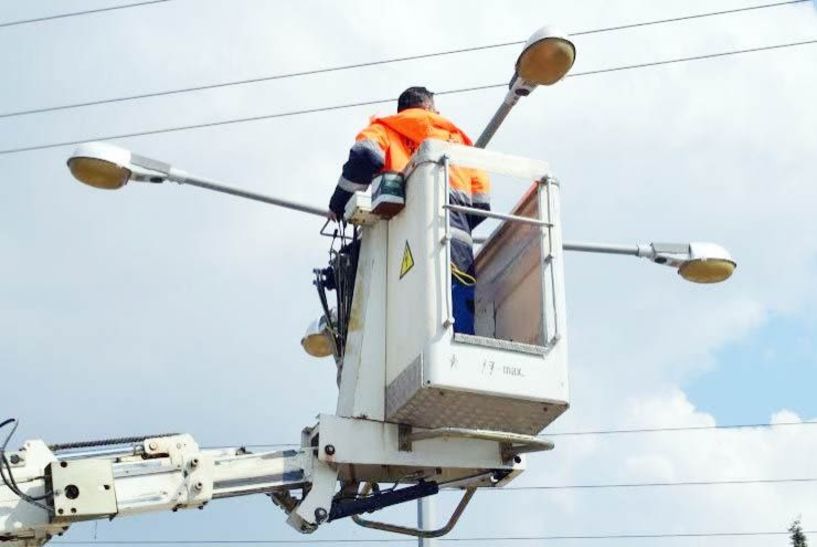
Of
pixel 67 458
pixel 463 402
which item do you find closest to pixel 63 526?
pixel 67 458

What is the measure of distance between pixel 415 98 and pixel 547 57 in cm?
118

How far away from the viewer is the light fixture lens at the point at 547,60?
24.5ft

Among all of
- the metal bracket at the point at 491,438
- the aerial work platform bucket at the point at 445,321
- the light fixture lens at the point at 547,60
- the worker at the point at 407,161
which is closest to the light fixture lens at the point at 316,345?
the worker at the point at 407,161

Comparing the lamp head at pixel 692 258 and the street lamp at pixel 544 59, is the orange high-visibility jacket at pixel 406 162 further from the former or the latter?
the lamp head at pixel 692 258

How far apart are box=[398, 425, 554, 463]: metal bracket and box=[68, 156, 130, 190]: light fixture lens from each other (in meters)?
2.14

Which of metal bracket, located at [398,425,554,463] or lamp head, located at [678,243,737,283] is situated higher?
lamp head, located at [678,243,737,283]

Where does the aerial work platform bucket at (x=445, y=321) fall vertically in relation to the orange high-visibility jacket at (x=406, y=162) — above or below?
below

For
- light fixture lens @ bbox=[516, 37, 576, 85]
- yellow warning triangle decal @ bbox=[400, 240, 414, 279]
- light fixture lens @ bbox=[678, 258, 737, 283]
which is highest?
light fixture lens @ bbox=[516, 37, 576, 85]

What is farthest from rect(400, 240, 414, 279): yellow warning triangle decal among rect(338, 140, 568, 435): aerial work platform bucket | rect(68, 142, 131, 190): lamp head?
rect(68, 142, 131, 190): lamp head

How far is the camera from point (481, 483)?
7898mm

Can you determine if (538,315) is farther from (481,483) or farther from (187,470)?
(187,470)

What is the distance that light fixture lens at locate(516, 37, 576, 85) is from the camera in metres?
7.46

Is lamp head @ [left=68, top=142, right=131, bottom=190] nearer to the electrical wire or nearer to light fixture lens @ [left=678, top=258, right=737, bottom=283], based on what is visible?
the electrical wire

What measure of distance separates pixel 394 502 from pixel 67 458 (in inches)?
71.0
